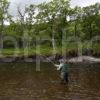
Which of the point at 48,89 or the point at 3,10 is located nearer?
the point at 48,89

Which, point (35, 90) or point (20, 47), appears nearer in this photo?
point (35, 90)

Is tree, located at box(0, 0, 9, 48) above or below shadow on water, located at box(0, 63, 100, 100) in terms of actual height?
above

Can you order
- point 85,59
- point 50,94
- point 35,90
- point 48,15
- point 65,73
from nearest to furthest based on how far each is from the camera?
point 50,94 < point 35,90 < point 65,73 < point 85,59 < point 48,15

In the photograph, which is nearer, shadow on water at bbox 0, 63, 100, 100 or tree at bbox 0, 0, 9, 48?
shadow on water at bbox 0, 63, 100, 100

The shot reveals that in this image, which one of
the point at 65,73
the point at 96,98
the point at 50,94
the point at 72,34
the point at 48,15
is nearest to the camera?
the point at 96,98

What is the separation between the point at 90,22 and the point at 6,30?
2397 centimetres

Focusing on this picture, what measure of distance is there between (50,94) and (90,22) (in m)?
70.7

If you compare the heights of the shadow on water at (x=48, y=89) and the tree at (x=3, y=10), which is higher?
the tree at (x=3, y=10)

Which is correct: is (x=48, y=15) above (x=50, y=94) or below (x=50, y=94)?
above

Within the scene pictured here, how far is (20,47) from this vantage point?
97750mm

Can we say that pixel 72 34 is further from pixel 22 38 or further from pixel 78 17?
pixel 22 38

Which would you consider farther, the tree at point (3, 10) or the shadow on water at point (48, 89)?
the tree at point (3, 10)

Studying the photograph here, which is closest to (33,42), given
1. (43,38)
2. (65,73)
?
(43,38)

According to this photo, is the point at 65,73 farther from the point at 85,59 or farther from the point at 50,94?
the point at 85,59
